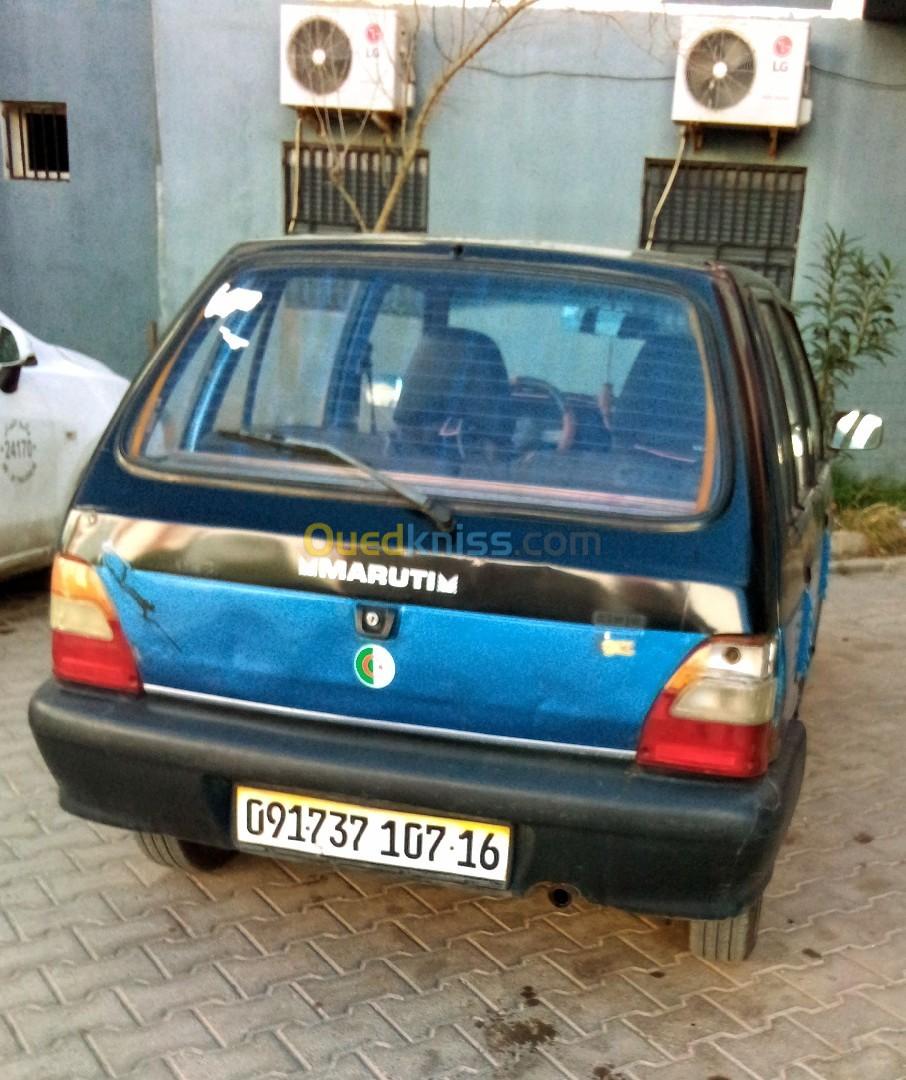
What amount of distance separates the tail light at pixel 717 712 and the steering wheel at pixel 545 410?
0.56 metres

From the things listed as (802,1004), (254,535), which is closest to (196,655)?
(254,535)

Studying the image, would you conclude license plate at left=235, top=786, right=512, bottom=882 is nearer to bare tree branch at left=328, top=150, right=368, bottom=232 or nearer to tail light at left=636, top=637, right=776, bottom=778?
tail light at left=636, top=637, right=776, bottom=778

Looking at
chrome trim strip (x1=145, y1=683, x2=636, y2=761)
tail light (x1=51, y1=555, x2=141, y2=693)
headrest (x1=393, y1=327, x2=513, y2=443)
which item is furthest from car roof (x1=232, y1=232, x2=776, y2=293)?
chrome trim strip (x1=145, y1=683, x2=636, y2=761)

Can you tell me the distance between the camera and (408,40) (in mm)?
7715

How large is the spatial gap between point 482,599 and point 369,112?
631 cm

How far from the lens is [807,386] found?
3.81 meters

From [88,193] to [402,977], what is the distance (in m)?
7.83

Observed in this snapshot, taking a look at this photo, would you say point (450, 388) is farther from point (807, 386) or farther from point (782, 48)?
point (782, 48)

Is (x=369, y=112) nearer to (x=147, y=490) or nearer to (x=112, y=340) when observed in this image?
(x=112, y=340)

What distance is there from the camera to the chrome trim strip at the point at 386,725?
91.4 inches

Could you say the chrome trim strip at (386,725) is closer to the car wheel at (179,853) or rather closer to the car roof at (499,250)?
the car wheel at (179,853)

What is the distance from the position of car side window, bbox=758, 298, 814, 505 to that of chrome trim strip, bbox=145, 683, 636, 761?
0.96 meters

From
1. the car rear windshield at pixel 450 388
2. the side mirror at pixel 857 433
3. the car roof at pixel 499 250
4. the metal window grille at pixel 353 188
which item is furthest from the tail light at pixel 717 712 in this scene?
the metal window grille at pixel 353 188

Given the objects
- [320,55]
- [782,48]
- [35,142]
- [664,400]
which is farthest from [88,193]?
[664,400]
